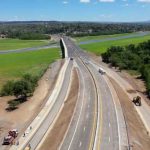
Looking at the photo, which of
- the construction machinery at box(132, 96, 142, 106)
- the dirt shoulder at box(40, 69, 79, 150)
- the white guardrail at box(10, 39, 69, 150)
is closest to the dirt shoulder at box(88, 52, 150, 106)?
the construction machinery at box(132, 96, 142, 106)

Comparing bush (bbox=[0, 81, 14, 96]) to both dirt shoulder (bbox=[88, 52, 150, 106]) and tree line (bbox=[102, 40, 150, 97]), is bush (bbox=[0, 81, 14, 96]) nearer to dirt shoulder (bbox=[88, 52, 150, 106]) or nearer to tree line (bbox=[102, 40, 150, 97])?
dirt shoulder (bbox=[88, 52, 150, 106])

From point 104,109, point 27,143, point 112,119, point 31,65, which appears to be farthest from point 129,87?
point 31,65

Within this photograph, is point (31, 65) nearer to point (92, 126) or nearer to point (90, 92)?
point (90, 92)

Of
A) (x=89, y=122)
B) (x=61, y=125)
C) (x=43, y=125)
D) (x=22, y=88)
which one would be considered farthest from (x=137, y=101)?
(x=22, y=88)

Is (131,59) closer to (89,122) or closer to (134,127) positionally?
(134,127)

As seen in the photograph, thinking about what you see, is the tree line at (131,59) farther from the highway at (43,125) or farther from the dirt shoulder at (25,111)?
the highway at (43,125)

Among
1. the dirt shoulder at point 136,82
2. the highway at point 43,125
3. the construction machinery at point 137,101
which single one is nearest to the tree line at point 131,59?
the dirt shoulder at point 136,82
